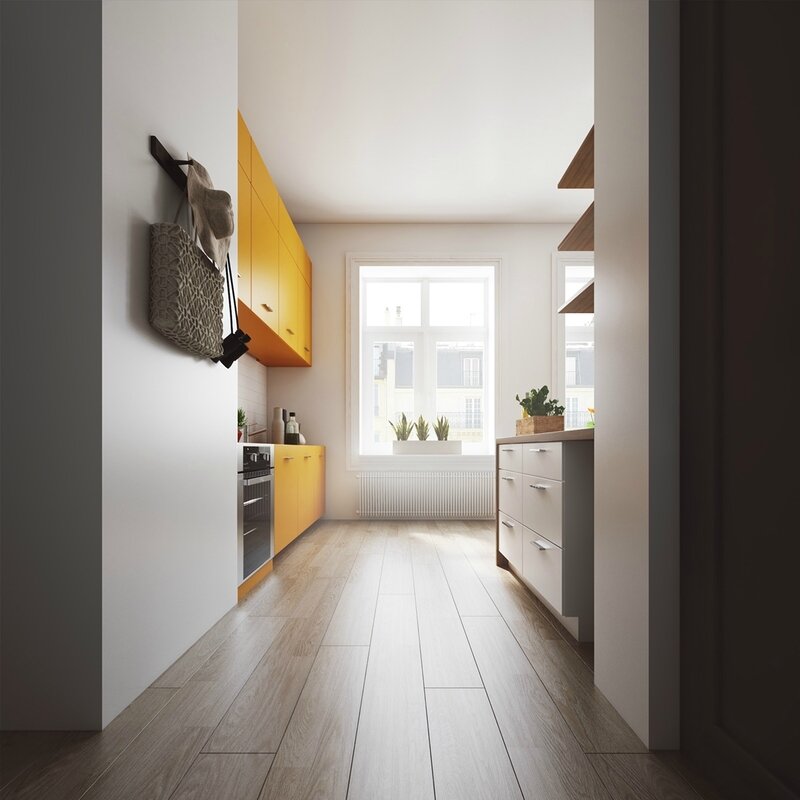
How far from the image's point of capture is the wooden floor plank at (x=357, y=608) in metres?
2.31

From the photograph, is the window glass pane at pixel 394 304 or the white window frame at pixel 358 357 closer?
the white window frame at pixel 358 357

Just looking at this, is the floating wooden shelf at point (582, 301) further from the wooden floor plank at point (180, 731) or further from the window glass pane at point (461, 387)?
the window glass pane at point (461, 387)

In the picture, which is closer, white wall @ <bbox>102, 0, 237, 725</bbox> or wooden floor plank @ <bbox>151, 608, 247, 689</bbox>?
white wall @ <bbox>102, 0, 237, 725</bbox>

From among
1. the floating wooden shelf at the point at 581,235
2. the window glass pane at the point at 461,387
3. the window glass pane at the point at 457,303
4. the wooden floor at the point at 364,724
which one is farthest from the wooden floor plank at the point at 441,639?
the window glass pane at the point at 457,303

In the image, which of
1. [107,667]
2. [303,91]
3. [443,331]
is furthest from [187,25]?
[443,331]

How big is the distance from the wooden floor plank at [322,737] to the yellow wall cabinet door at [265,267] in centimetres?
213

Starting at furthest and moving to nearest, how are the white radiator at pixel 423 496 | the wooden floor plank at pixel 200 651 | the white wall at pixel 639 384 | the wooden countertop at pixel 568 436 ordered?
the white radiator at pixel 423 496, the wooden countertop at pixel 568 436, the wooden floor plank at pixel 200 651, the white wall at pixel 639 384

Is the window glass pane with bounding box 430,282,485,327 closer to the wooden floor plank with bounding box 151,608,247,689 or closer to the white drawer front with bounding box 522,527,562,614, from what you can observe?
the white drawer front with bounding box 522,527,562,614

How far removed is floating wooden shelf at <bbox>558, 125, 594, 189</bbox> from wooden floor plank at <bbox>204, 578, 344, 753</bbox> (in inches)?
80.8

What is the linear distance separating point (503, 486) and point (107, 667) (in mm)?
2476

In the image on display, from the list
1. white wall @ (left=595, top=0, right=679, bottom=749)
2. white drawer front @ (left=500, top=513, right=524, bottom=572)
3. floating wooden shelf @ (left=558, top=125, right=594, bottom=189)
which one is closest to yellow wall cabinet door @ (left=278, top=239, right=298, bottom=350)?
white drawer front @ (left=500, top=513, right=524, bottom=572)

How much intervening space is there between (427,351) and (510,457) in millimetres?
3066

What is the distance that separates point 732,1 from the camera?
1.27 m

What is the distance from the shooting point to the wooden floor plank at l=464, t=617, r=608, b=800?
50.7 inches
